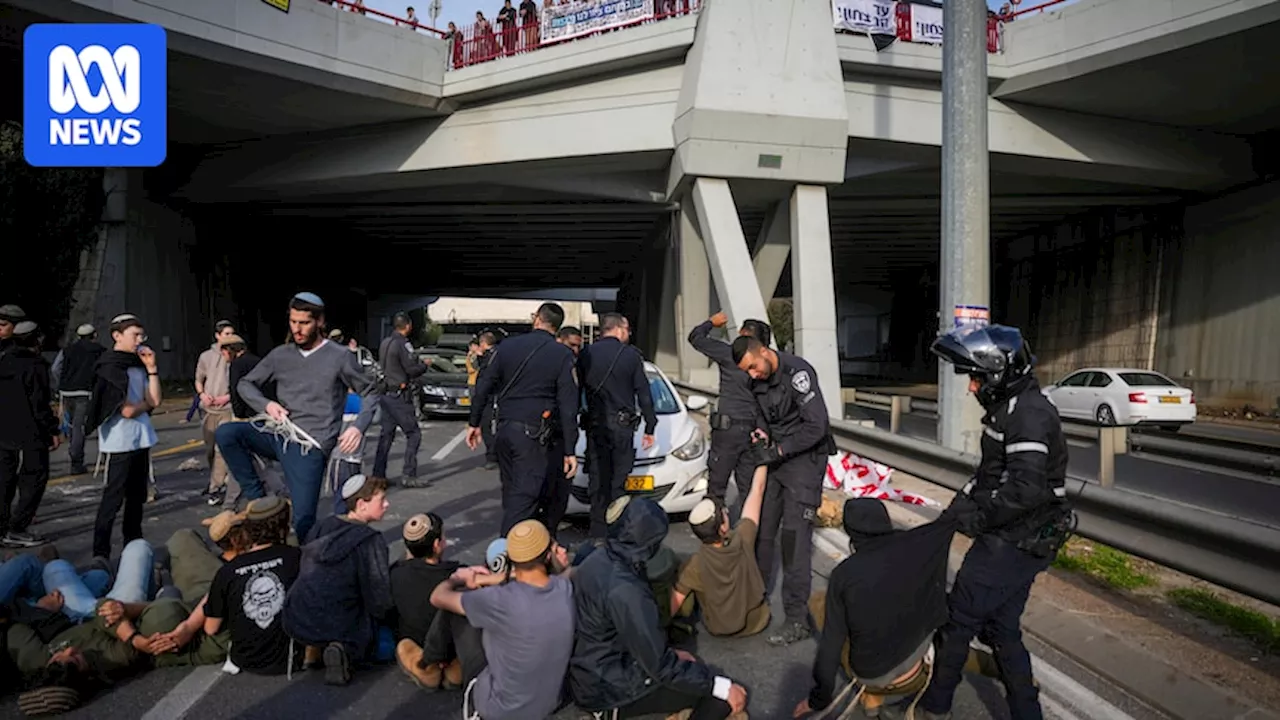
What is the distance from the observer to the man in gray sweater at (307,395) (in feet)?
15.6

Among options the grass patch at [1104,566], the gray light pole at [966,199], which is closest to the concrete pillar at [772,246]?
the gray light pole at [966,199]

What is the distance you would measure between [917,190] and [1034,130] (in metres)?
4.71

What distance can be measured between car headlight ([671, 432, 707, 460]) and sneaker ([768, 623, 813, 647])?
9.26 ft

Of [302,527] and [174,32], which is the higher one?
[174,32]

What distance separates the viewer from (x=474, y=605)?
3096 millimetres

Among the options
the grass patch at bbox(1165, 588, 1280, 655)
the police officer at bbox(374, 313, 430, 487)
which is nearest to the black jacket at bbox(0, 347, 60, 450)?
the police officer at bbox(374, 313, 430, 487)

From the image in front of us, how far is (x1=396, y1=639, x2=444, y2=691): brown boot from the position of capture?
3682mm

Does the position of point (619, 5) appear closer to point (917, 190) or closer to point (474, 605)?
point (917, 190)

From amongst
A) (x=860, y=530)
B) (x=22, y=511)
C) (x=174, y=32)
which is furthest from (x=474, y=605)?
(x=174, y=32)

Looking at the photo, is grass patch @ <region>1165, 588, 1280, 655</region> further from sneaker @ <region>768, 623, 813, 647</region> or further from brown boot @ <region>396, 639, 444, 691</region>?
brown boot @ <region>396, 639, 444, 691</region>

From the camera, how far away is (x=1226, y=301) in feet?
71.8

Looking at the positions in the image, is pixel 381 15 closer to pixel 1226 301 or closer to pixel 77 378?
pixel 77 378

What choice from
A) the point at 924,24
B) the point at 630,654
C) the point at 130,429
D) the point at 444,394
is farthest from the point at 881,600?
the point at 924,24

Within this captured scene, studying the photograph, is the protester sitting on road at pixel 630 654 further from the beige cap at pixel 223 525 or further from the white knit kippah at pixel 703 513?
the beige cap at pixel 223 525
